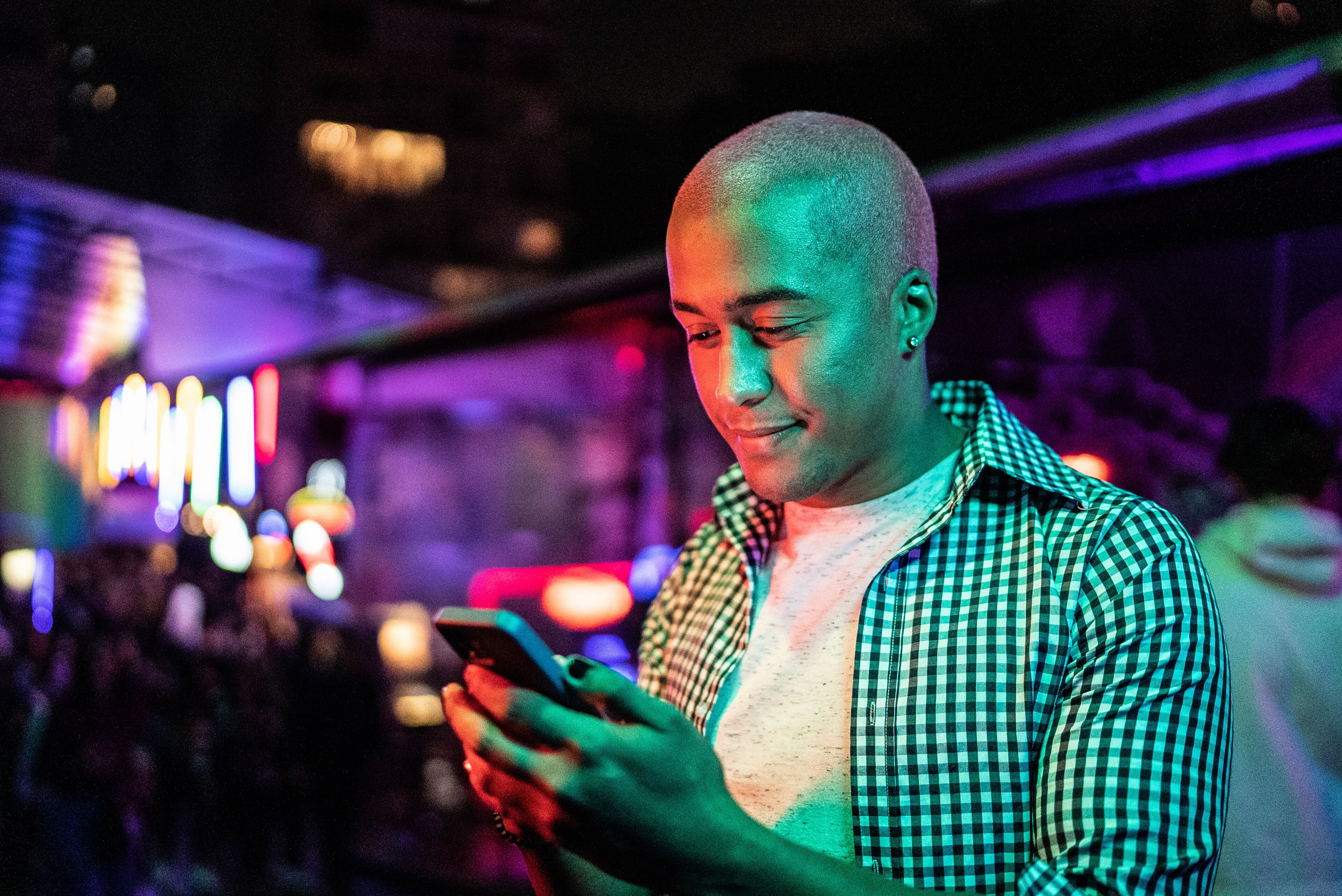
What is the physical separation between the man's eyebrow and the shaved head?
60mm

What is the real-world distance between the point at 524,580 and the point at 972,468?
5.36 meters

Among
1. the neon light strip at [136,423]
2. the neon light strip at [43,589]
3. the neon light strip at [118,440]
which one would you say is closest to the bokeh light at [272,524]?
the neon light strip at [136,423]

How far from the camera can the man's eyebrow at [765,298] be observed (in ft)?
3.92

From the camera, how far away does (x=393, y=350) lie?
7.23m

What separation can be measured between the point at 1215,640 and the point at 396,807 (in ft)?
22.1

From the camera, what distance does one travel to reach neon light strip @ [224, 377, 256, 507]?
685 centimetres

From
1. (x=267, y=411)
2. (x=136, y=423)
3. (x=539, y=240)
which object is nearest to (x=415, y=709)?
(x=267, y=411)

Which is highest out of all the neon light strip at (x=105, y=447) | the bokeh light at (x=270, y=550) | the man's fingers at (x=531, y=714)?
the man's fingers at (x=531, y=714)

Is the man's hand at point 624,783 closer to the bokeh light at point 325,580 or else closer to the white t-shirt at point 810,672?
the white t-shirt at point 810,672

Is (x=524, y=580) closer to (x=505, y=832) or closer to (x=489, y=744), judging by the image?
(x=505, y=832)

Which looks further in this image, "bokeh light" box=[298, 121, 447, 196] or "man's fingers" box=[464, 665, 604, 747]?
"bokeh light" box=[298, 121, 447, 196]

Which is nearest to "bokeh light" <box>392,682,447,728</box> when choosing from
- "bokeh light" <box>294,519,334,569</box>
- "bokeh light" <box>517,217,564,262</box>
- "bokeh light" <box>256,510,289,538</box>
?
"bokeh light" <box>294,519,334,569</box>

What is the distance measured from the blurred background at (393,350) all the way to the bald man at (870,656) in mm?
1244

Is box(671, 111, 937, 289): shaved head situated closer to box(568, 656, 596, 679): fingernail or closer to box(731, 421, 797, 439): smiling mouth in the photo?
box(731, 421, 797, 439): smiling mouth
